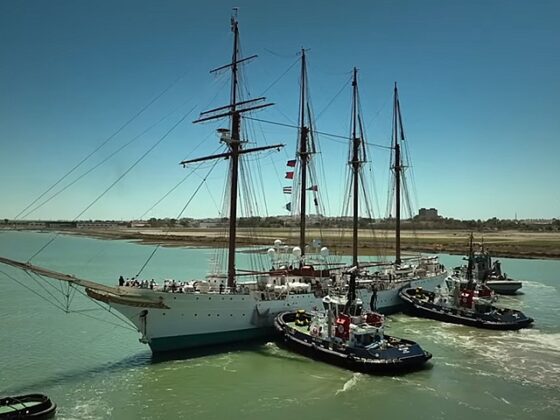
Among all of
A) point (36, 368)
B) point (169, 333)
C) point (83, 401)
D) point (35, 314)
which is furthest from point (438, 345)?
point (35, 314)

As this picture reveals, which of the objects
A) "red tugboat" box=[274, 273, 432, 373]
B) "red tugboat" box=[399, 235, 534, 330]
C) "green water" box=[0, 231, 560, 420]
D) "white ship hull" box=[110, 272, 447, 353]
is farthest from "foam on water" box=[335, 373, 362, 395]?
"red tugboat" box=[399, 235, 534, 330]

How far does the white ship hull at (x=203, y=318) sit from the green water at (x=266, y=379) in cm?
109

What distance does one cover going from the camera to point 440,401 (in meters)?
21.0

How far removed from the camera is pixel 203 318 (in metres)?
28.3

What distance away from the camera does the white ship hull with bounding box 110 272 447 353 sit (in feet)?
87.8

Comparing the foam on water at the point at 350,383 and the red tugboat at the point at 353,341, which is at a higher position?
the red tugboat at the point at 353,341

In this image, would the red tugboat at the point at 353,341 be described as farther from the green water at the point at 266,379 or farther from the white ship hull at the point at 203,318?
the white ship hull at the point at 203,318

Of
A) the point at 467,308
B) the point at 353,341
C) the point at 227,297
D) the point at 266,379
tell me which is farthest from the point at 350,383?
the point at 467,308

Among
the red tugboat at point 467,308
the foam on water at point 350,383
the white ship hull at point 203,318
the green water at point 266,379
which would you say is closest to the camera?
the green water at point 266,379

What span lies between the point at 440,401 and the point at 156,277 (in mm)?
45949

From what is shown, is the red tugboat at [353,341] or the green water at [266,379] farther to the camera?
the red tugboat at [353,341]

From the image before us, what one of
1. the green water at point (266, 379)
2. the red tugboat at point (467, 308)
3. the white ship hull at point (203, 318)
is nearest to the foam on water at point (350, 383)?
the green water at point (266, 379)

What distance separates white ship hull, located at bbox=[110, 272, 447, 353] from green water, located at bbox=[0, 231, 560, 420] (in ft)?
3.58

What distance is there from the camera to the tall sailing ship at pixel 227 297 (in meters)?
26.5
